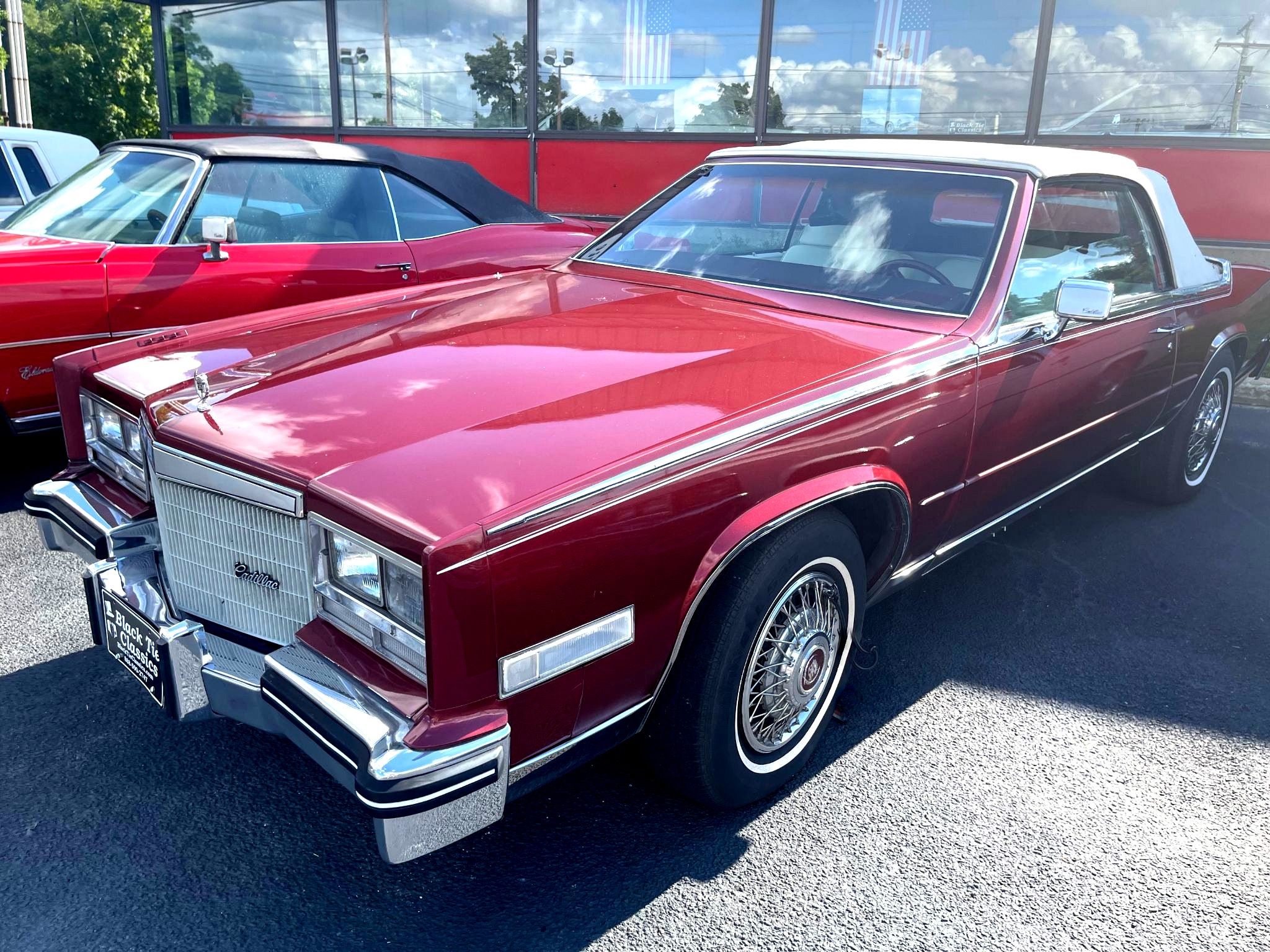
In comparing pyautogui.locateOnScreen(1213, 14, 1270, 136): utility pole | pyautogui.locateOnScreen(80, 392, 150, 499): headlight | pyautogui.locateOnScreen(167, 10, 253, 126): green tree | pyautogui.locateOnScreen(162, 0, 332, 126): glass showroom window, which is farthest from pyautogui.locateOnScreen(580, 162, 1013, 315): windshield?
pyautogui.locateOnScreen(167, 10, 253, 126): green tree

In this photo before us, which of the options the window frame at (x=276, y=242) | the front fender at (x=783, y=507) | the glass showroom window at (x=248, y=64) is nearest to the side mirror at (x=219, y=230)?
the window frame at (x=276, y=242)

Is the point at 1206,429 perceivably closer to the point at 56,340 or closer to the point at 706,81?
the point at 56,340

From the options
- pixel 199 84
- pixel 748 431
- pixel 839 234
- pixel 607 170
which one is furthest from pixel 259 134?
pixel 748 431

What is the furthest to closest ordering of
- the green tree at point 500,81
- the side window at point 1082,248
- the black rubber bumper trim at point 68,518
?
the green tree at point 500,81 → the side window at point 1082,248 → the black rubber bumper trim at point 68,518

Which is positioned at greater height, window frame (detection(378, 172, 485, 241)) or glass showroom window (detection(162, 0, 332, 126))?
glass showroom window (detection(162, 0, 332, 126))

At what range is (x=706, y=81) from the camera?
360 inches

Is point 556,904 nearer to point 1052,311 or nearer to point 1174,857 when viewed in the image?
point 1174,857

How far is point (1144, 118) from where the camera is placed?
25.6ft

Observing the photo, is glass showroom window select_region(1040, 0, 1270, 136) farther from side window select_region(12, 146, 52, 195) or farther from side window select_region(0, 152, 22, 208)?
side window select_region(0, 152, 22, 208)

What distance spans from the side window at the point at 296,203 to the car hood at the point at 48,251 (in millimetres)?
420

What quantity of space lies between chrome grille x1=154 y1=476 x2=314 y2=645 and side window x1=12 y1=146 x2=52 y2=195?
22.2 feet

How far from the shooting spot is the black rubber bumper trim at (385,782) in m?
1.77

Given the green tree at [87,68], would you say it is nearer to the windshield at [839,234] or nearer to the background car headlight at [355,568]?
the windshield at [839,234]

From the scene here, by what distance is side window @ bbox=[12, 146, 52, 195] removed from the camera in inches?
301
